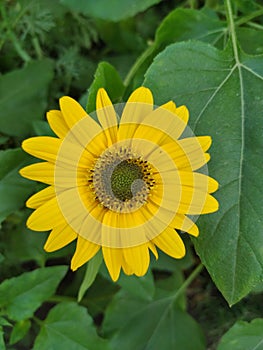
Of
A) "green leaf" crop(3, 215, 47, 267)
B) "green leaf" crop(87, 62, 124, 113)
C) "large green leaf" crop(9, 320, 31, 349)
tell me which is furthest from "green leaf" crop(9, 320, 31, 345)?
"green leaf" crop(87, 62, 124, 113)

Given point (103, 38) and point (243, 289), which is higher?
point (103, 38)

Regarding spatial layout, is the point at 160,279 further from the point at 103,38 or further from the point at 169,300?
the point at 103,38

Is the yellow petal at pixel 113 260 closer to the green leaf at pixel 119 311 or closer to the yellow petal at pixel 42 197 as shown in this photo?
the yellow petal at pixel 42 197

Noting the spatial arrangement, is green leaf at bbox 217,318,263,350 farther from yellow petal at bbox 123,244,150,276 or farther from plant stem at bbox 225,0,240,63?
plant stem at bbox 225,0,240,63

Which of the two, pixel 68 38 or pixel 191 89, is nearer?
pixel 191 89

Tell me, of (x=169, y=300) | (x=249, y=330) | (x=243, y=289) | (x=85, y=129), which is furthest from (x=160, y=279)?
(x=85, y=129)

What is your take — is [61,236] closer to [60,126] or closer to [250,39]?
[60,126]

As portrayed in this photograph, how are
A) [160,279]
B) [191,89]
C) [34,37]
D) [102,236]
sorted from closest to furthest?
[102,236], [191,89], [34,37], [160,279]
